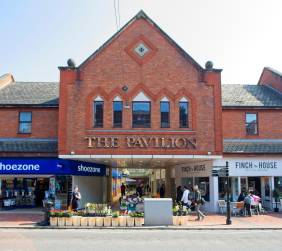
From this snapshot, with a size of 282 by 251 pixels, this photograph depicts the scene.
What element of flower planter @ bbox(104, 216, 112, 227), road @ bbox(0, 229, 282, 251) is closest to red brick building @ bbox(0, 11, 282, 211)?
flower planter @ bbox(104, 216, 112, 227)

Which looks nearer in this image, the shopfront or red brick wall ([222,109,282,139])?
the shopfront

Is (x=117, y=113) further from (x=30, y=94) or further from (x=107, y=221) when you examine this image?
(x=107, y=221)

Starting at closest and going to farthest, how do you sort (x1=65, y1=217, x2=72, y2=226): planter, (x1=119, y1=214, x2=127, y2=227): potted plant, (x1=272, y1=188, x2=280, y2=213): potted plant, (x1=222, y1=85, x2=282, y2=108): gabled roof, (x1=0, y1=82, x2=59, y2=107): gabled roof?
(x1=65, y1=217, x2=72, y2=226): planter → (x1=119, y1=214, x2=127, y2=227): potted plant → (x1=272, y1=188, x2=280, y2=213): potted plant → (x1=0, y1=82, x2=59, y2=107): gabled roof → (x1=222, y1=85, x2=282, y2=108): gabled roof

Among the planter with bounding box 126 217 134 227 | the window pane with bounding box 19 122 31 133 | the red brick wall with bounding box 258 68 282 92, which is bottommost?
the planter with bounding box 126 217 134 227

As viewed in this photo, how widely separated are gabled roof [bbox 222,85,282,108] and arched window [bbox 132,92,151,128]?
5752mm

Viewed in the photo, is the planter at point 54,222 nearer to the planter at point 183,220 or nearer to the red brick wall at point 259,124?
the planter at point 183,220

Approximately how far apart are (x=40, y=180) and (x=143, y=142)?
292 inches

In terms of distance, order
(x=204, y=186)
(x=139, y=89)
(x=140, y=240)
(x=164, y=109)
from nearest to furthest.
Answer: (x=140, y=240)
(x=139, y=89)
(x=164, y=109)
(x=204, y=186)

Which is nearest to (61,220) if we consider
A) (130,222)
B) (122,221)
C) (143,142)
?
(122,221)

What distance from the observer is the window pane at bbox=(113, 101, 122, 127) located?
82.2ft

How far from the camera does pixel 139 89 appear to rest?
2523cm

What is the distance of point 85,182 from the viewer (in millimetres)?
28422

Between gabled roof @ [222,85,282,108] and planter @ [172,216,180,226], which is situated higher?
gabled roof @ [222,85,282,108]

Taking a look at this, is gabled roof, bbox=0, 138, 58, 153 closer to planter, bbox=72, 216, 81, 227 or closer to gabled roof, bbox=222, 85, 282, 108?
planter, bbox=72, 216, 81, 227
